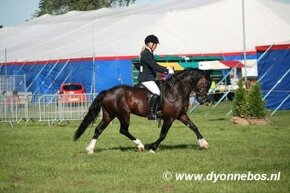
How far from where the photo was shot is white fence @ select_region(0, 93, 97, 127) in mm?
25281

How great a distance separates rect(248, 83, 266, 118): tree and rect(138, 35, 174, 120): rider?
919 centimetres

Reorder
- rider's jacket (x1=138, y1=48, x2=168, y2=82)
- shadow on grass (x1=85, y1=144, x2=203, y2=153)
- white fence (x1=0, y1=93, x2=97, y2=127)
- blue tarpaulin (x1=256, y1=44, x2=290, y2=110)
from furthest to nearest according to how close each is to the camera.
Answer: blue tarpaulin (x1=256, y1=44, x2=290, y2=110), white fence (x1=0, y1=93, x2=97, y2=127), shadow on grass (x1=85, y1=144, x2=203, y2=153), rider's jacket (x1=138, y1=48, x2=168, y2=82)

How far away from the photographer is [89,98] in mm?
25969

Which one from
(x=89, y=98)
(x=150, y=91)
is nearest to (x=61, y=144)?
(x=150, y=91)

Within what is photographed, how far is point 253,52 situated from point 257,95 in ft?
66.6

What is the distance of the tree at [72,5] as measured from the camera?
11492 cm

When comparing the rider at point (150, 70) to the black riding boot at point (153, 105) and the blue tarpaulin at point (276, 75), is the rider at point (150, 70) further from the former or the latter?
the blue tarpaulin at point (276, 75)

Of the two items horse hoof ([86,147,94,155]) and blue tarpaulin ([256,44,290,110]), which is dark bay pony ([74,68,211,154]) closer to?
horse hoof ([86,147,94,155])

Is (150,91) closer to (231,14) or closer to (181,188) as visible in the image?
(181,188)

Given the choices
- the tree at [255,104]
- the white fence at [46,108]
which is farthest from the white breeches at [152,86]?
the white fence at [46,108]

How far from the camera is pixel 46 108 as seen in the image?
25.3 meters

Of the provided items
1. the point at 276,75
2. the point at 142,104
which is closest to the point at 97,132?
the point at 142,104

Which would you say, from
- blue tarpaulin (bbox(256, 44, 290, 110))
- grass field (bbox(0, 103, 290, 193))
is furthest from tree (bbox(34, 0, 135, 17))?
grass field (bbox(0, 103, 290, 193))

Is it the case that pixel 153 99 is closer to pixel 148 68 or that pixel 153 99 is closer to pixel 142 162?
pixel 148 68
